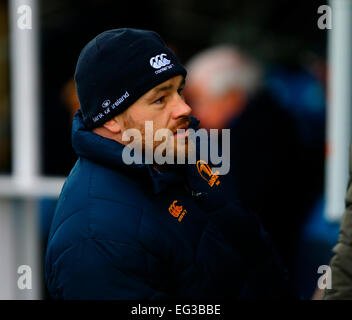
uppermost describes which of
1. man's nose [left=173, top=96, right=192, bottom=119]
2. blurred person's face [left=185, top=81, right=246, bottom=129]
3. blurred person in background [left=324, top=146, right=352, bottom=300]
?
blurred person's face [left=185, top=81, right=246, bottom=129]

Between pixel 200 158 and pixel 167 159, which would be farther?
pixel 200 158

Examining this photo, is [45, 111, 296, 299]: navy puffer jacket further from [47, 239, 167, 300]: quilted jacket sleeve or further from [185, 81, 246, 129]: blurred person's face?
[185, 81, 246, 129]: blurred person's face

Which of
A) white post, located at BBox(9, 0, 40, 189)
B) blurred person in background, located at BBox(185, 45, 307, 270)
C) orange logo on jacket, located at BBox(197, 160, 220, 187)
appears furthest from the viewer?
white post, located at BBox(9, 0, 40, 189)

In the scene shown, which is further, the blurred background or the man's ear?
the blurred background

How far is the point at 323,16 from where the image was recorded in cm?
336

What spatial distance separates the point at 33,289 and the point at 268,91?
7.54 ft

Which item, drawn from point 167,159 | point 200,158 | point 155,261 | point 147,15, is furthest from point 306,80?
point 155,261

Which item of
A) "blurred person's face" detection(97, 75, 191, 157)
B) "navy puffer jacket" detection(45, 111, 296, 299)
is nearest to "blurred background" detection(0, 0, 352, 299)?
"navy puffer jacket" detection(45, 111, 296, 299)

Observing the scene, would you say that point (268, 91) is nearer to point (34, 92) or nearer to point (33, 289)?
point (34, 92)

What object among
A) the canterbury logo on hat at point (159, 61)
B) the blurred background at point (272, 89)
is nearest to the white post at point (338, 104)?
the blurred background at point (272, 89)

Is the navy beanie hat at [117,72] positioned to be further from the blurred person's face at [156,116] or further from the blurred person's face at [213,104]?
the blurred person's face at [213,104]

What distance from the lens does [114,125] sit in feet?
5.36

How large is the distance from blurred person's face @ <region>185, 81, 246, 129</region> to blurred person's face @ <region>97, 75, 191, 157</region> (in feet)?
6.37

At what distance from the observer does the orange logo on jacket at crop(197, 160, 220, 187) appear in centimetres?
176
